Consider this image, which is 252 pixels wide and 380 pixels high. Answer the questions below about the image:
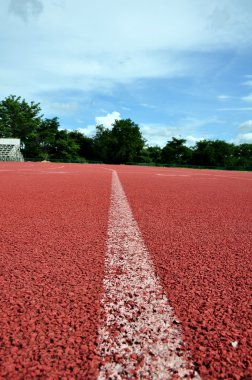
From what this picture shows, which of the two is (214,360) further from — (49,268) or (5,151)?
(5,151)

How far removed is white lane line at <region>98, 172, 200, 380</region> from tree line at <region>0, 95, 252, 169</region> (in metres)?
42.7

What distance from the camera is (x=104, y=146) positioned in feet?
185

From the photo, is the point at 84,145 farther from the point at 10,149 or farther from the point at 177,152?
the point at 10,149

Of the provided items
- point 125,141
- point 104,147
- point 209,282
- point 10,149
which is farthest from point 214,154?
point 209,282

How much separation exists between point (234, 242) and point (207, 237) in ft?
0.62

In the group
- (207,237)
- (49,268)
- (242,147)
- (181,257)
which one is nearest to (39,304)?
(49,268)

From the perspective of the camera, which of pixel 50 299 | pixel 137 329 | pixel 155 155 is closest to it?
pixel 137 329

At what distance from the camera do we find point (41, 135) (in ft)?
153

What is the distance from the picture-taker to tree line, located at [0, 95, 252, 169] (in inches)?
1747

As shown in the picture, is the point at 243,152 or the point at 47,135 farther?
the point at 243,152

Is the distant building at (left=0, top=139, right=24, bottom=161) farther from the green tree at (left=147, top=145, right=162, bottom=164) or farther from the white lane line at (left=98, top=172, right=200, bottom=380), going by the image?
the white lane line at (left=98, top=172, right=200, bottom=380)

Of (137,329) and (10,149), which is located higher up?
(10,149)

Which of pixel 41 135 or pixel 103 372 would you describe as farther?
pixel 41 135

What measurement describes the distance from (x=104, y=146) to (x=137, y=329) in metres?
56.5
